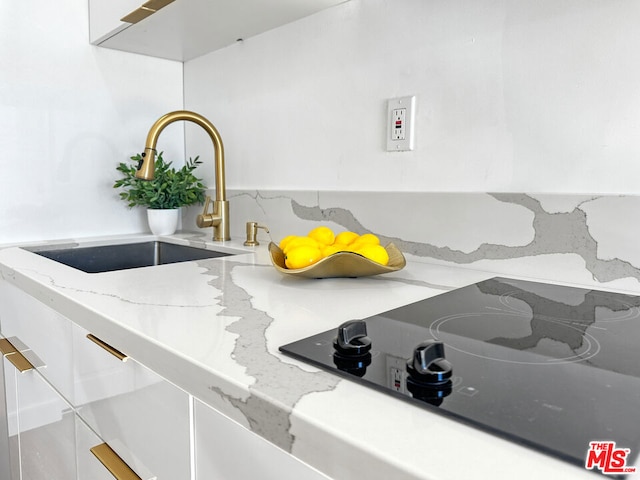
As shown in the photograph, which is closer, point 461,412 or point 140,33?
point 461,412

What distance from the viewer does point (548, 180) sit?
35.0 inches

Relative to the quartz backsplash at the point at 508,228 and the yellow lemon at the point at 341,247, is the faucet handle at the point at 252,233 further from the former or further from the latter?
the yellow lemon at the point at 341,247

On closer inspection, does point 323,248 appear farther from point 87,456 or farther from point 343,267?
point 87,456

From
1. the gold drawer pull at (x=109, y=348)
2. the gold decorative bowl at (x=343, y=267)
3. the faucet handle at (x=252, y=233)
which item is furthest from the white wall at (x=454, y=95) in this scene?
the gold drawer pull at (x=109, y=348)

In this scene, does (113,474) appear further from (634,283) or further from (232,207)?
(232,207)

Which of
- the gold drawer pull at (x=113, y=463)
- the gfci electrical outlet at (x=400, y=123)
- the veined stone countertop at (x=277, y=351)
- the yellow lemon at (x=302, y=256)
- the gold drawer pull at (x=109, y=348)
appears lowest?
the gold drawer pull at (x=113, y=463)

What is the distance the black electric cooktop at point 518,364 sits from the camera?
1.15ft

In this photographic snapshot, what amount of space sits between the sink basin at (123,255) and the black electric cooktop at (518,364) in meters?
0.86

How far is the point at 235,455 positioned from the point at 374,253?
0.50 metres

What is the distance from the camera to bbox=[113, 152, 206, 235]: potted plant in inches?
62.8

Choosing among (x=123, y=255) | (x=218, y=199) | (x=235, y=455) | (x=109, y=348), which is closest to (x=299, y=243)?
(x=109, y=348)

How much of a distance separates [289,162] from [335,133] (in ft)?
0.65

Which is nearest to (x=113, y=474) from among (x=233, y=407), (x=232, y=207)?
(x=233, y=407)

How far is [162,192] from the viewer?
160 centimetres
